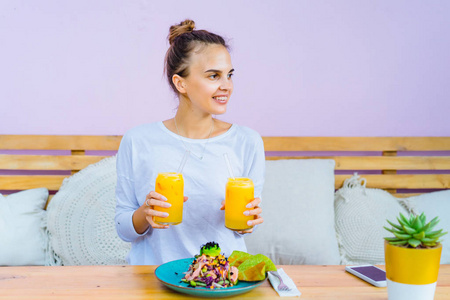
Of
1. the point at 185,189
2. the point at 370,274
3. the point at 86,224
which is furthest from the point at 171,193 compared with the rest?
Result: the point at 86,224

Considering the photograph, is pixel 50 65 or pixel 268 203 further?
pixel 50 65

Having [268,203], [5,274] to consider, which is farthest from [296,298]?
[268,203]

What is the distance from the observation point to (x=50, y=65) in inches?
98.7

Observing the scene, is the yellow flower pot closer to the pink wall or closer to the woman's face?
the woman's face

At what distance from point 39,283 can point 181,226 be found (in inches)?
20.6

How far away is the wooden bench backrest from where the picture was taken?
248 cm

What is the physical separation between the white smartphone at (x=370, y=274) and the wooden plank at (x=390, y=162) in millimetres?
1319

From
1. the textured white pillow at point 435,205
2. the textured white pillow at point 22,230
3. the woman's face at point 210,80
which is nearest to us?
the woman's face at point 210,80

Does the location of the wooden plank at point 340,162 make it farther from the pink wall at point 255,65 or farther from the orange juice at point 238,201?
the orange juice at point 238,201

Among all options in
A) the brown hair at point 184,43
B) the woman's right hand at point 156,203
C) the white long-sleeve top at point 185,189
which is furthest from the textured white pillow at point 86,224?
the woman's right hand at point 156,203

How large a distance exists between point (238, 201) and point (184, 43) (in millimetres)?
647

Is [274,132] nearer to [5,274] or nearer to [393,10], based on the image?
[393,10]

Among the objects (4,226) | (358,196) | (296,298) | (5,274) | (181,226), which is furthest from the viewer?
(358,196)

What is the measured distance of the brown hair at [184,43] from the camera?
1.63m
